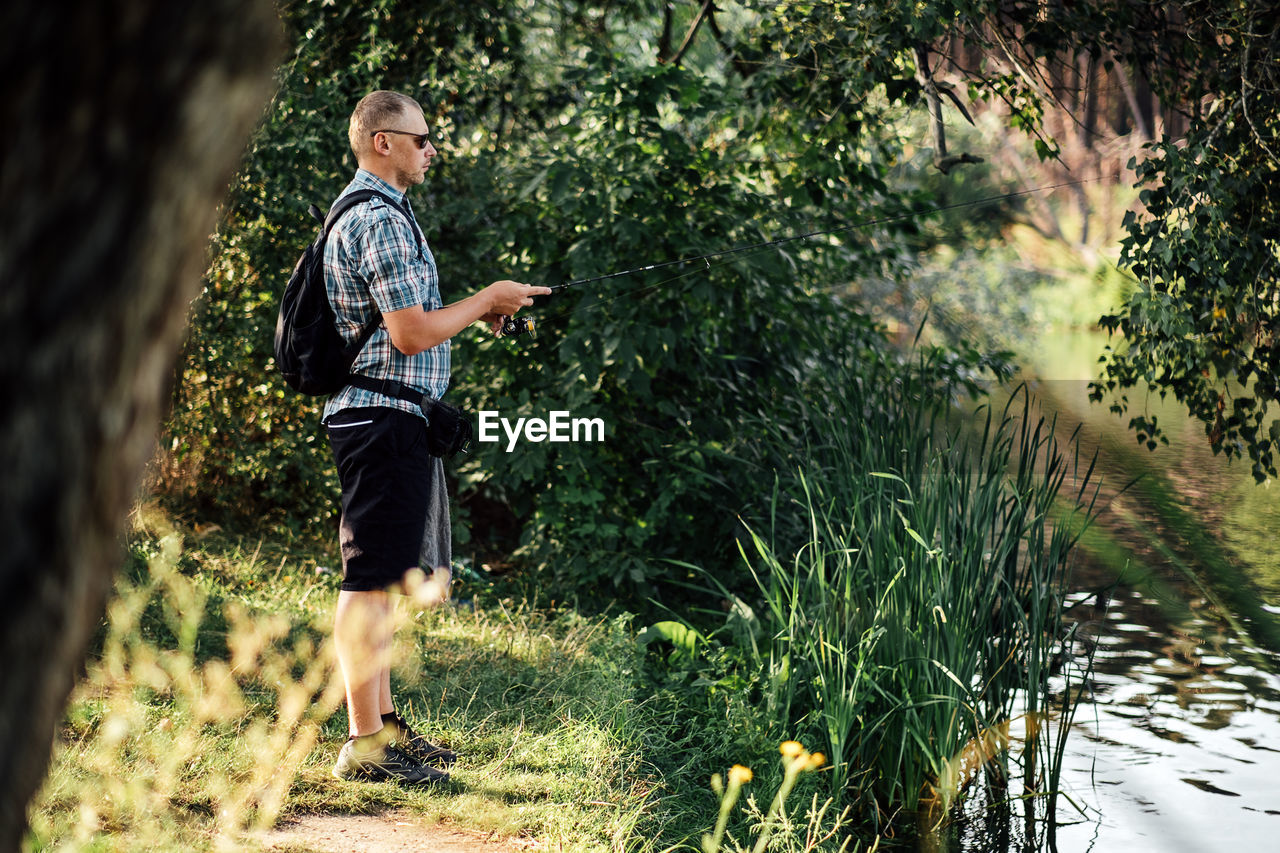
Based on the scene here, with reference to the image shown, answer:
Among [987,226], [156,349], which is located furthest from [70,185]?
[987,226]

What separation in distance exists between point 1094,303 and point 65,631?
78.9 feet

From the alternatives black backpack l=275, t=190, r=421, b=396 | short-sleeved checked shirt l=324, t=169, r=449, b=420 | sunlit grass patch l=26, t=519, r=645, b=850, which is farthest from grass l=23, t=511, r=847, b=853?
short-sleeved checked shirt l=324, t=169, r=449, b=420

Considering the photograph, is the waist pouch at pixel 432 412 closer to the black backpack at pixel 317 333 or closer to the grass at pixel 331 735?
the black backpack at pixel 317 333

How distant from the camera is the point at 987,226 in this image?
19.8 meters

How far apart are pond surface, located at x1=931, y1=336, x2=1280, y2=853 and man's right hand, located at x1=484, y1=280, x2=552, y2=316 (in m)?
2.01

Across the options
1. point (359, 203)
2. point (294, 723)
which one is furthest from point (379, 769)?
point (359, 203)

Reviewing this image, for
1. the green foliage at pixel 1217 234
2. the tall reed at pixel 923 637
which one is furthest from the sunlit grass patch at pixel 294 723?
the green foliage at pixel 1217 234

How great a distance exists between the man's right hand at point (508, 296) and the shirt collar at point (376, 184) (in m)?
0.33

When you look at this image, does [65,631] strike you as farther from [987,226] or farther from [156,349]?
[987,226]

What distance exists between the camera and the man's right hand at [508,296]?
325 cm

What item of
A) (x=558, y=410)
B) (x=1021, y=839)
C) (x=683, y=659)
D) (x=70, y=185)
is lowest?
(x=1021, y=839)

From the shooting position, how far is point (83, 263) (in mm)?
899

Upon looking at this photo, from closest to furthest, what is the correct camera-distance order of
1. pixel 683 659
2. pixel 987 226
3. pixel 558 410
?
pixel 683 659 → pixel 558 410 → pixel 987 226

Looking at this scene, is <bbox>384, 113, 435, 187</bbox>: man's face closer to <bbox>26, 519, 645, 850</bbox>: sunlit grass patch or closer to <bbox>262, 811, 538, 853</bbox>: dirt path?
<bbox>26, 519, 645, 850</bbox>: sunlit grass patch
